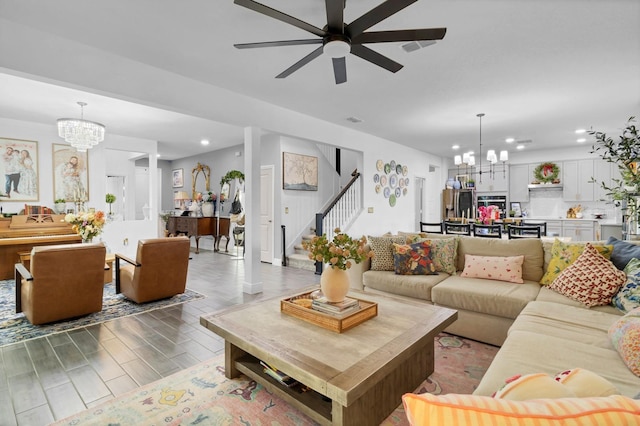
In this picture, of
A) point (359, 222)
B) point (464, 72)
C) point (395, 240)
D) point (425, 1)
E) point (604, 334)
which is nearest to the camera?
point (604, 334)

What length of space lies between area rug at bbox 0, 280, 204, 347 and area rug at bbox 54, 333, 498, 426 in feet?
5.53

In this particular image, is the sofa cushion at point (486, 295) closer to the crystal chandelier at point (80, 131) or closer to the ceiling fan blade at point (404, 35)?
the ceiling fan blade at point (404, 35)

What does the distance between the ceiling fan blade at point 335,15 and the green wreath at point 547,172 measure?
8200 mm

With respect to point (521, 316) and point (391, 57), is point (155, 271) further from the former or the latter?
point (521, 316)

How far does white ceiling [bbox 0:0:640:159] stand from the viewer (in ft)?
8.02

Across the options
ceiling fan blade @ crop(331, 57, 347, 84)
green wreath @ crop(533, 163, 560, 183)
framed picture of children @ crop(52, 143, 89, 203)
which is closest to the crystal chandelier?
framed picture of children @ crop(52, 143, 89, 203)

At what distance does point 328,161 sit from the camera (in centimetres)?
799

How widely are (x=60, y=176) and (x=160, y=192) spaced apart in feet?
13.4

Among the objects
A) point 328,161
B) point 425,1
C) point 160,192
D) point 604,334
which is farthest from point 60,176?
point 604,334

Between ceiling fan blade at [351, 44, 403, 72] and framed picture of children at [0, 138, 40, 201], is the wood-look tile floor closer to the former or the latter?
ceiling fan blade at [351, 44, 403, 72]

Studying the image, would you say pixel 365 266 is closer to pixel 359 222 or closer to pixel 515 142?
pixel 359 222

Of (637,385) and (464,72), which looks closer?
(637,385)

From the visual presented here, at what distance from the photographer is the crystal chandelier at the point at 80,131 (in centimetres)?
448

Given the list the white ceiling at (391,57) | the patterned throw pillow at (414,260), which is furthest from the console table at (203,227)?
the patterned throw pillow at (414,260)
